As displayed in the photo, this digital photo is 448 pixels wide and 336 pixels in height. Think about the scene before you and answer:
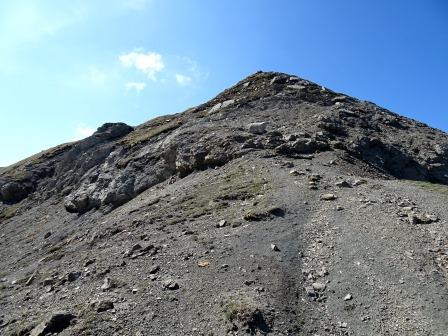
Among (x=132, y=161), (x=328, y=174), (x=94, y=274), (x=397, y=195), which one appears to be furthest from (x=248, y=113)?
(x=94, y=274)

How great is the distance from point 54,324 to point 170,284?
14.2 ft

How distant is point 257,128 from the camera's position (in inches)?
1499

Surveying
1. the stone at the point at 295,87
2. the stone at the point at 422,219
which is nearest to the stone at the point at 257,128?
the stone at the point at 295,87

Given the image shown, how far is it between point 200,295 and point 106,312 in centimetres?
338

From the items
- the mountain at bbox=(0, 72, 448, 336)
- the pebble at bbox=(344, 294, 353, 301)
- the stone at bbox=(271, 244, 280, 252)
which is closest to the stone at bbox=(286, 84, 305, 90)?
the mountain at bbox=(0, 72, 448, 336)

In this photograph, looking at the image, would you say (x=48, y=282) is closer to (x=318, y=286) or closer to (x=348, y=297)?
(x=318, y=286)

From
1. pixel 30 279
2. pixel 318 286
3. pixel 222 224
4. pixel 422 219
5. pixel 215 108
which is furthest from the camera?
pixel 215 108

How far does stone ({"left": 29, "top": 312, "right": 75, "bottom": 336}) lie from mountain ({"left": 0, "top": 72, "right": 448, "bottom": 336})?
1.7 inches

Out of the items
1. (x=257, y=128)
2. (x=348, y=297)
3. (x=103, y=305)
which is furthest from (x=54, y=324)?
(x=257, y=128)

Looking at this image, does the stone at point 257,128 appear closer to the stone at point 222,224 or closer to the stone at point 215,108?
the stone at point 215,108

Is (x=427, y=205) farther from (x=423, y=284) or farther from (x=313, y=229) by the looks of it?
(x=423, y=284)

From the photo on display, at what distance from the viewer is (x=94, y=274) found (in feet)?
66.4

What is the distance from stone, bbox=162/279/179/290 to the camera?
17.0 m

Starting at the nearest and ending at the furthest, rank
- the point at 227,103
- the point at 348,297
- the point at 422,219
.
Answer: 1. the point at 348,297
2. the point at 422,219
3. the point at 227,103
